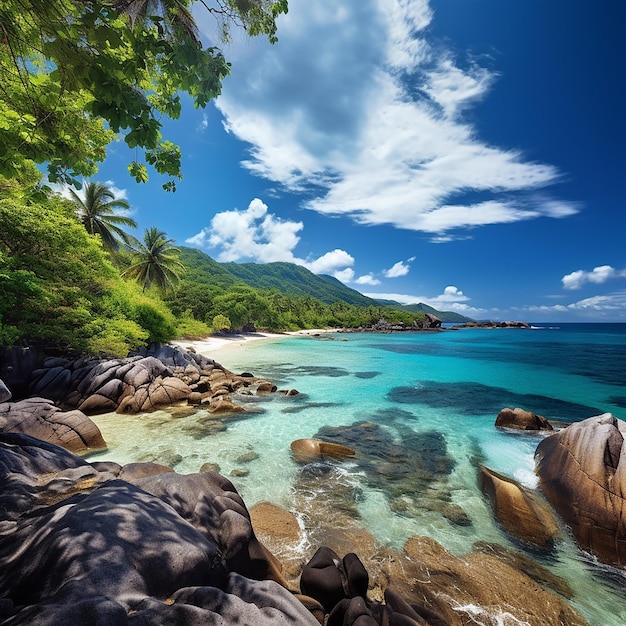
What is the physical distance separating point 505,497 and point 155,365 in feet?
57.1

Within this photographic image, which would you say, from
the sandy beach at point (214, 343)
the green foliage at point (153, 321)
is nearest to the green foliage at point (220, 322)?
the sandy beach at point (214, 343)

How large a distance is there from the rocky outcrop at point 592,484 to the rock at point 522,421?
16.9ft

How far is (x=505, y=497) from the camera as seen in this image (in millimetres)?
7285

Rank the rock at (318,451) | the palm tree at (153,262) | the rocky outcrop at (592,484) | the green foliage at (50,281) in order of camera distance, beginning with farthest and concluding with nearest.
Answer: the palm tree at (153,262) < the green foliage at (50,281) < the rock at (318,451) < the rocky outcrop at (592,484)

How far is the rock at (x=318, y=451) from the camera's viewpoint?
10.2 m

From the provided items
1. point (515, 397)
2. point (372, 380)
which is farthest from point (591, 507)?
point (372, 380)

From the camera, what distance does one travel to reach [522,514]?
6.83 m

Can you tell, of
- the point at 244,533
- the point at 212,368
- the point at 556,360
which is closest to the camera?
the point at 244,533

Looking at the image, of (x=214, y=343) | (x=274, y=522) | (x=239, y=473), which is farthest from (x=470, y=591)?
(x=214, y=343)

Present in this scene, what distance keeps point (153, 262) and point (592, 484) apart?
4217cm

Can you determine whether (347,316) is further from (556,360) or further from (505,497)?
(505,497)

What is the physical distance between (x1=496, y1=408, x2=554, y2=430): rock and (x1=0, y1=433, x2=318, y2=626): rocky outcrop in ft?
43.9

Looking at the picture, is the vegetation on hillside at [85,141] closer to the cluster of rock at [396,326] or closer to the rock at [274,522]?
the rock at [274,522]

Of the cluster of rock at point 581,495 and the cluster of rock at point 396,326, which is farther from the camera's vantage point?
the cluster of rock at point 396,326
